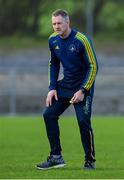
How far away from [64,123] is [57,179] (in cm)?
1414

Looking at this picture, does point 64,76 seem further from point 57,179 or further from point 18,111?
point 18,111

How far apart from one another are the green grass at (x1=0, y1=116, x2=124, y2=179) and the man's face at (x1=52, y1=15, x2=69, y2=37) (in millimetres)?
1905

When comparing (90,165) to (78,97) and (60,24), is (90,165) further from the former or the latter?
(60,24)

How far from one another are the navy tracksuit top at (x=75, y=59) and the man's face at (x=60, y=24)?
0.21m

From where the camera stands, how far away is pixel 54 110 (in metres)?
11.8

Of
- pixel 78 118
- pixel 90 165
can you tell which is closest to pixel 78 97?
pixel 78 118

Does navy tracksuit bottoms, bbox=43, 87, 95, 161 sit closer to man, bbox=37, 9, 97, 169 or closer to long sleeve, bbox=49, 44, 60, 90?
man, bbox=37, 9, 97, 169

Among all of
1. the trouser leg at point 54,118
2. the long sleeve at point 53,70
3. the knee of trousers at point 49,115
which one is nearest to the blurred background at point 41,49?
the long sleeve at point 53,70

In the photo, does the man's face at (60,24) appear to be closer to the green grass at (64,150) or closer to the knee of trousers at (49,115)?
the knee of trousers at (49,115)

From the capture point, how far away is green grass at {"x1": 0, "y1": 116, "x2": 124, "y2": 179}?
1130cm

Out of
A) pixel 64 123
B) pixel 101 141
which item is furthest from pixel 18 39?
pixel 101 141

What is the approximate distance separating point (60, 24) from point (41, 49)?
45213mm

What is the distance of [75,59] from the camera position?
11.6 meters

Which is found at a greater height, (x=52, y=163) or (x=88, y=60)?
(x=88, y=60)
